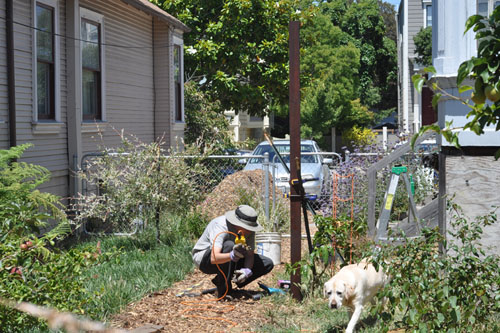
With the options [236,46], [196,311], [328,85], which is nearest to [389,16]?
[328,85]

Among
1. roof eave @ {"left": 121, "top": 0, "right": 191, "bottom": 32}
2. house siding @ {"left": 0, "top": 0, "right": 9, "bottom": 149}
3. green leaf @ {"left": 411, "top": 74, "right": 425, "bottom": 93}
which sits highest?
roof eave @ {"left": 121, "top": 0, "right": 191, "bottom": 32}

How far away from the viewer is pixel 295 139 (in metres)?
6.78

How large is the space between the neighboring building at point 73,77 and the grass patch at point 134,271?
1.99m

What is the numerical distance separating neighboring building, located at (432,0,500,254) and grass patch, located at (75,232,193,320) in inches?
125

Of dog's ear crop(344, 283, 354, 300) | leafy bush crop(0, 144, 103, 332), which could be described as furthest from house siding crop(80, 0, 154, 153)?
dog's ear crop(344, 283, 354, 300)

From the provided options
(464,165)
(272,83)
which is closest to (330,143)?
(272,83)

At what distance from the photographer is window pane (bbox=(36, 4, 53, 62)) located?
1049 centimetres

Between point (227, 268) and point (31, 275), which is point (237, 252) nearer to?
point (227, 268)

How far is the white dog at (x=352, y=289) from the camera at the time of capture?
527 cm

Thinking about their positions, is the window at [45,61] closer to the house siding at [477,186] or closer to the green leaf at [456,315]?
the house siding at [477,186]

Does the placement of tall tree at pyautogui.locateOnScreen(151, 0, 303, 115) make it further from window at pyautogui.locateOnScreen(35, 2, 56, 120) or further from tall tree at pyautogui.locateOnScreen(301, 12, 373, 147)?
tall tree at pyautogui.locateOnScreen(301, 12, 373, 147)

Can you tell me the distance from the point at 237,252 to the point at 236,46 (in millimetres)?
14500

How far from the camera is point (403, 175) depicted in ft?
25.9

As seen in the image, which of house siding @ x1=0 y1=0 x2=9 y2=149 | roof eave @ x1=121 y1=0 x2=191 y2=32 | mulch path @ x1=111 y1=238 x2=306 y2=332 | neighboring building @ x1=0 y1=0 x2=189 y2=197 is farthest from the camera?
roof eave @ x1=121 y1=0 x2=191 y2=32
